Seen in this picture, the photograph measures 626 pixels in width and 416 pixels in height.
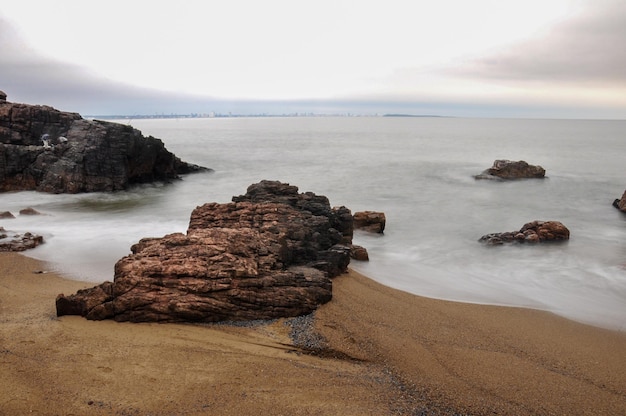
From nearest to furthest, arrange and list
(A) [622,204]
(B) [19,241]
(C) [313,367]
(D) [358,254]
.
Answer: (C) [313,367], (B) [19,241], (D) [358,254], (A) [622,204]

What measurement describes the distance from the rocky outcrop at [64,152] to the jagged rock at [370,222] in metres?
15.6

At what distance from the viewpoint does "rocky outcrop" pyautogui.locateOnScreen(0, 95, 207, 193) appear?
24047mm

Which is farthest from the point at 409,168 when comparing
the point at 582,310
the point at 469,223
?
the point at 582,310

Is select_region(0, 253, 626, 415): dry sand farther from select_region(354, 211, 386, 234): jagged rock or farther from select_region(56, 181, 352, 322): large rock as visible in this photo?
select_region(354, 211, 386, 234): jagged rock

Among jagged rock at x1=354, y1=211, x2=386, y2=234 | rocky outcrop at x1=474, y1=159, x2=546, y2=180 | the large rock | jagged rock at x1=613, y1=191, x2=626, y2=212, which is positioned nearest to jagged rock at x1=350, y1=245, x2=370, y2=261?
the large rock

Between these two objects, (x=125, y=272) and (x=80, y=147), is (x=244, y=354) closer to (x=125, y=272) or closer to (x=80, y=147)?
(x=125, y=272)

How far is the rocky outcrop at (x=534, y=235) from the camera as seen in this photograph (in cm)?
1555

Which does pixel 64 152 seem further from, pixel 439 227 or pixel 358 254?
pixel 439 227

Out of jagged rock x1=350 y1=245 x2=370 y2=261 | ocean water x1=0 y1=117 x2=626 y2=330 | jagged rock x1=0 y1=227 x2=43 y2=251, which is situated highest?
jagged rock x1=0 y1=227 x2=43 y2=251

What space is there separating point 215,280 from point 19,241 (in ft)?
27.7

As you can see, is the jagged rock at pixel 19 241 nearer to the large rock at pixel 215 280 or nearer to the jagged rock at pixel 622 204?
the large rock at pixel 215 280

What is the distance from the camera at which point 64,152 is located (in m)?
24.7

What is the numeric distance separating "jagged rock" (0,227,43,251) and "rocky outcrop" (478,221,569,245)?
1504 centimetres

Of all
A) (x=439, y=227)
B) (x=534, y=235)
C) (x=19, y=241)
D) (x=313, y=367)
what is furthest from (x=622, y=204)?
(x=19, y=241)
